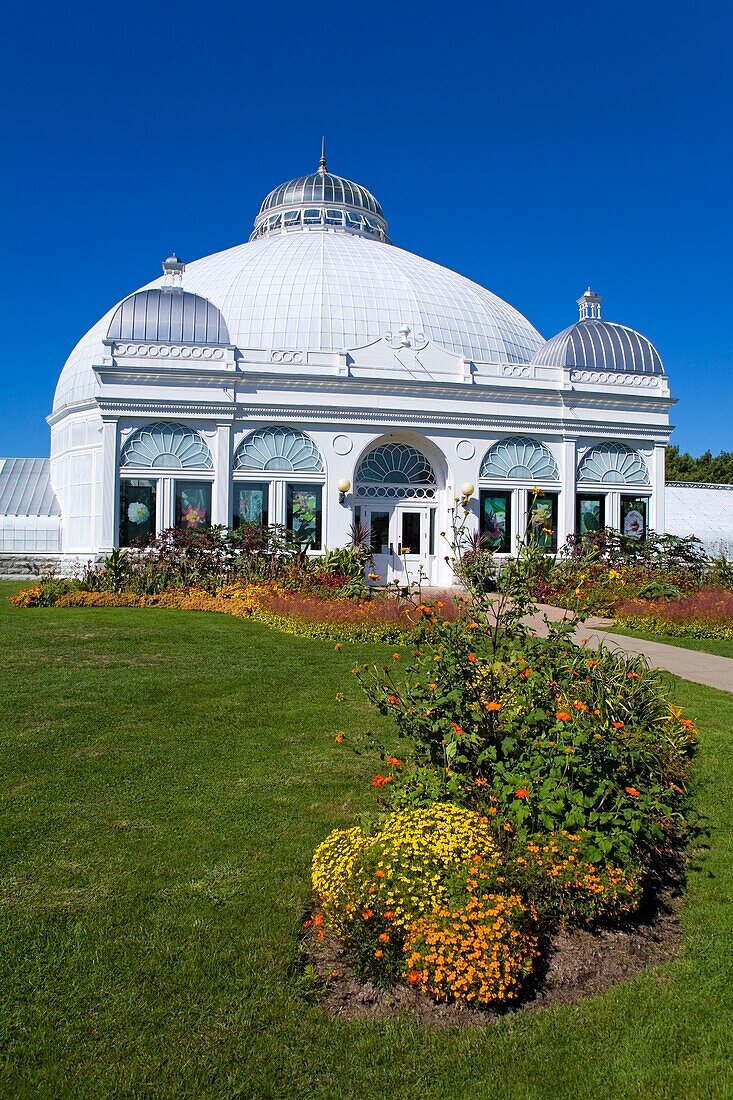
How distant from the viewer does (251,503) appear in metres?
22.3

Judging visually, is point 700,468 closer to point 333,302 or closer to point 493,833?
point 333,302

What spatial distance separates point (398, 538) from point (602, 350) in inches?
367

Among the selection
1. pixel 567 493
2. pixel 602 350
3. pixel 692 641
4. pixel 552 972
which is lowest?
pixel 552 972

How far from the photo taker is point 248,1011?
129 inches

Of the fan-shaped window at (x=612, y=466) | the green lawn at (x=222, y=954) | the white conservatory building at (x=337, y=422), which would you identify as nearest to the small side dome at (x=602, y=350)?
the white conservatory building at (x=337, y=422)

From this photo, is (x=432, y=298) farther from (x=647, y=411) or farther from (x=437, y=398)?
(x=647, y=411)

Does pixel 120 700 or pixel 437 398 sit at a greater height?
pixel 437 398

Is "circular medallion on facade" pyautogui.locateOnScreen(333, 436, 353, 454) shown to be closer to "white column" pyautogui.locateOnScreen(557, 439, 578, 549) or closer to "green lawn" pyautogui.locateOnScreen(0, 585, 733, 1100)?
"white column" pyautogui.locateOnScreen(557, 439, 578, 549)

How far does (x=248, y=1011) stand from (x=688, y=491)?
31134 mm

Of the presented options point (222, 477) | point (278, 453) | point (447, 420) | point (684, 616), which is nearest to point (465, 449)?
point (447, 420)

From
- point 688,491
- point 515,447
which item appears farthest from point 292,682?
point 688,491

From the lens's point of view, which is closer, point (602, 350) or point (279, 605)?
point (279, 605)

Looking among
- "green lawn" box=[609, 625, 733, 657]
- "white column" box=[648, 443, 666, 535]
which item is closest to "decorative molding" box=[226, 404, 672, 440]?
"white column" box=[648, 443, 666, 535]

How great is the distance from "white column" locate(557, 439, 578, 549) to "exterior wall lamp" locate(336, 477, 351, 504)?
688 centimetres
